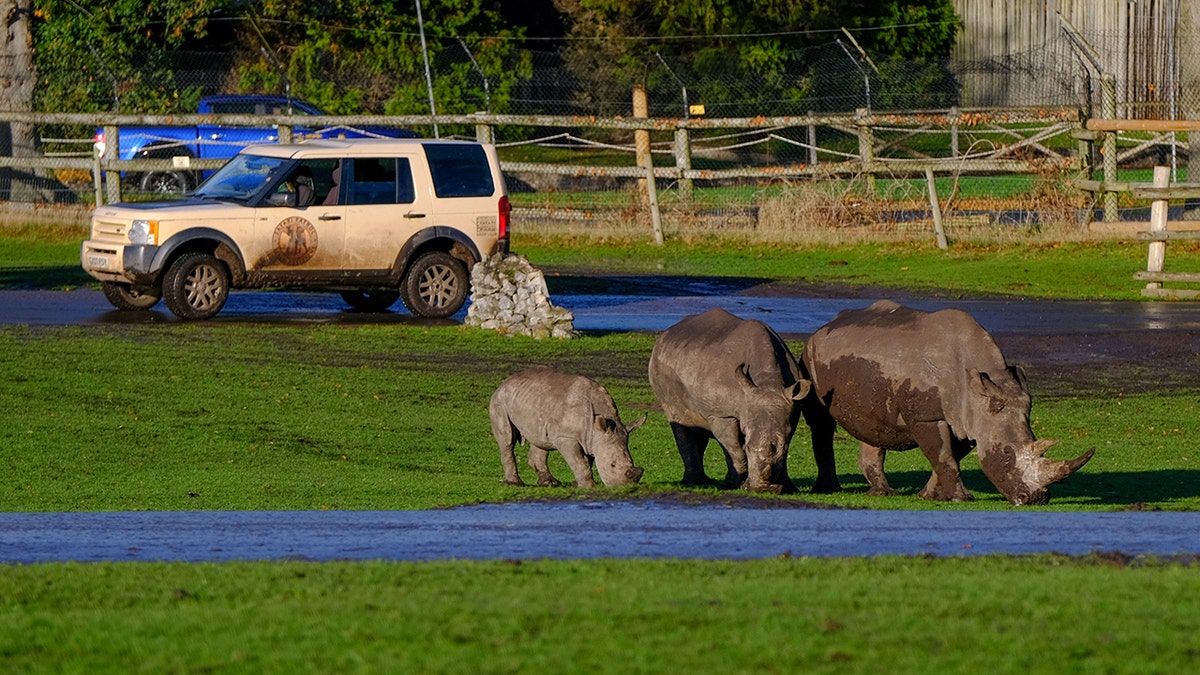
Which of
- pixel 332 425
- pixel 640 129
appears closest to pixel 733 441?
pixel 332 425

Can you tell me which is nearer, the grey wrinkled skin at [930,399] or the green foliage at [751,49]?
the grey wrinkled skin at [930,399]

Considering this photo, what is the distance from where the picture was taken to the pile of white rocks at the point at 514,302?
1909cm

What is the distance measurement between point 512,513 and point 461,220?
11.5m

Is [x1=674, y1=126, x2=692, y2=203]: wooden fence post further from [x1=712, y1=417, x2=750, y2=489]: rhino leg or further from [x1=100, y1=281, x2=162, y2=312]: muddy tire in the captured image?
[x1=712, y1=417, x2=750, y2=489]: rhino leg

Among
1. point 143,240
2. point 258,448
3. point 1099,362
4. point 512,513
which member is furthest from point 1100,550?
point 143,240

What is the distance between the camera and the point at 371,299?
22156mm

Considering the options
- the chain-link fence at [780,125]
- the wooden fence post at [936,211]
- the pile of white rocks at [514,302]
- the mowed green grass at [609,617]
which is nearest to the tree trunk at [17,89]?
the chain-link fence at [780,125]

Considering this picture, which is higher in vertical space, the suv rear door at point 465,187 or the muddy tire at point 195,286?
the suv rear door at point 465,187

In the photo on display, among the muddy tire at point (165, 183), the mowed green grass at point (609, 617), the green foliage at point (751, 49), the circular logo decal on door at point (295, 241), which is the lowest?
the mowed green grass at point (609, 617)

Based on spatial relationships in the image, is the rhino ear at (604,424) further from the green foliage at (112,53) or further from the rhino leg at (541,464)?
the green foliage at (112,53)

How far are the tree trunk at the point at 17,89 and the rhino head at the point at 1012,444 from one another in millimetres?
25416

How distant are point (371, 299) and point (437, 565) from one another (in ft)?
49.0

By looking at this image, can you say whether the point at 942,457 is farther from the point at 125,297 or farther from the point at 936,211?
the point at 936,211

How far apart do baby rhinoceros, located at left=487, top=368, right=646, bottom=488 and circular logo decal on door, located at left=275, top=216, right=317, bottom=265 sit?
8930mm
